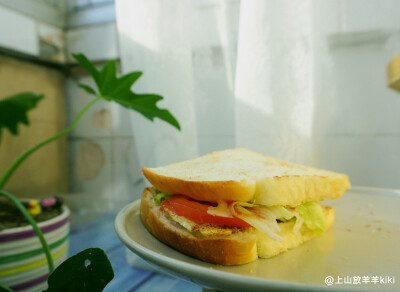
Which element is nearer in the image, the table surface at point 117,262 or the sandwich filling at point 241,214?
the sandwich filling at point 241,214

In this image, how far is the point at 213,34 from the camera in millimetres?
1358

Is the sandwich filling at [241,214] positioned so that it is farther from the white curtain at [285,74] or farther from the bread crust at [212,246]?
the white curtain at [285,74]

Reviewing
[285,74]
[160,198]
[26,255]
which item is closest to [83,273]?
[160,198]

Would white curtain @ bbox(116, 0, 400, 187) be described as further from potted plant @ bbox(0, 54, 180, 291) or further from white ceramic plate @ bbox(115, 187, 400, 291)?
white ceramic plate @ bbox(115, 187, 400, 291)

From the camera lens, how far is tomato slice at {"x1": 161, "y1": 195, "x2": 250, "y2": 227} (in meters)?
0.52

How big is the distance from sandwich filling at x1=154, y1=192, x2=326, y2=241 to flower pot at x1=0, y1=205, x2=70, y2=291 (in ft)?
1.32

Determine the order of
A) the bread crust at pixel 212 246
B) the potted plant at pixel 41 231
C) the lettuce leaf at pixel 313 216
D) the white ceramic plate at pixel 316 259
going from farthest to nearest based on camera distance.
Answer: the potted plant at pixel 41 231, the lettuce leaf at pixel 313 216, the bread crust at pixel 212 246, the white ceramic plate at pixel 316 259

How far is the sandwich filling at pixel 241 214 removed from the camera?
0.52 metres

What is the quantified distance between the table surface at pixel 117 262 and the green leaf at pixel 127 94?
0.48 m

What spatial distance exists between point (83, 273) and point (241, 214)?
0.27 m

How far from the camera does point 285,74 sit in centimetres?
108

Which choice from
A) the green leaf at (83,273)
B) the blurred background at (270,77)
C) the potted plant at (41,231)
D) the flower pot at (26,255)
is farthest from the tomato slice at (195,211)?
the blurred background at (270,77)

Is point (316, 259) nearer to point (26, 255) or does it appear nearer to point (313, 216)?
point (313, 216)

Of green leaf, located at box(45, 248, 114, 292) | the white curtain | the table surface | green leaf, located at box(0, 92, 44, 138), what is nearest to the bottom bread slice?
green leaf, located at box(45, 248, 114, 292)
